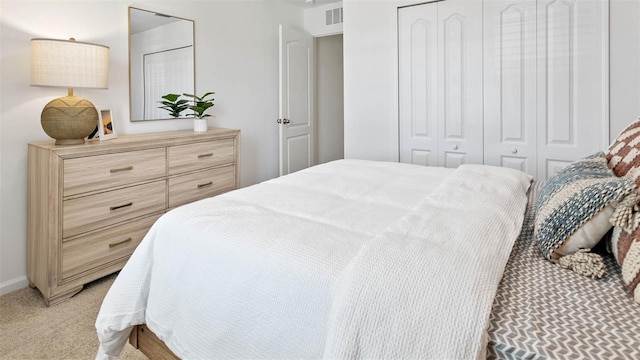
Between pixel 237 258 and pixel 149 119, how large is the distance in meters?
2.41

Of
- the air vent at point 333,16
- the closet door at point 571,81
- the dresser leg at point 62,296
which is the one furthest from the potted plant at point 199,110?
the closet door at point 571,81

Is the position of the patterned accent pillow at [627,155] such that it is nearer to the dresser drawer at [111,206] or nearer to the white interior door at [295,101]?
the dresser drawer at [111,206]

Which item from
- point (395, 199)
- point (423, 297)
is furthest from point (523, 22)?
point (423, 297)

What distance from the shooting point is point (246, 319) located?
1028mm

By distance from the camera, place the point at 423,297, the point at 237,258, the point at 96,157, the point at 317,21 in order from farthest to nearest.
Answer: the point at 317,21
the point at 96,157
the point at 237,258
the point at 423,297

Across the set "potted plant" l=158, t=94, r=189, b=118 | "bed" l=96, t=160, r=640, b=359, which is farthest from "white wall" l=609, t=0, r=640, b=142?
"potted plant" l=158, t=94, r=189, b=118

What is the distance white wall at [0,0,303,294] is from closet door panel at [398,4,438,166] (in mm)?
1615

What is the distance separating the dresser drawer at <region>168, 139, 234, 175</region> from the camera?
279 centimetres

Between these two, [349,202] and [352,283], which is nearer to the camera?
[352,283]

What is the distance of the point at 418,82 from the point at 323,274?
9.21ft

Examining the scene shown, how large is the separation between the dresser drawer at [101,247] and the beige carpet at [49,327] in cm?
18

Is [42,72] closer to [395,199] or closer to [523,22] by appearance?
[395,199]

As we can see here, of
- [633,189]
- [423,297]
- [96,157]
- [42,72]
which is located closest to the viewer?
[423,297]

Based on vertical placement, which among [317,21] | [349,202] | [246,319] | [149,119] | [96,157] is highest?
[317,21]
